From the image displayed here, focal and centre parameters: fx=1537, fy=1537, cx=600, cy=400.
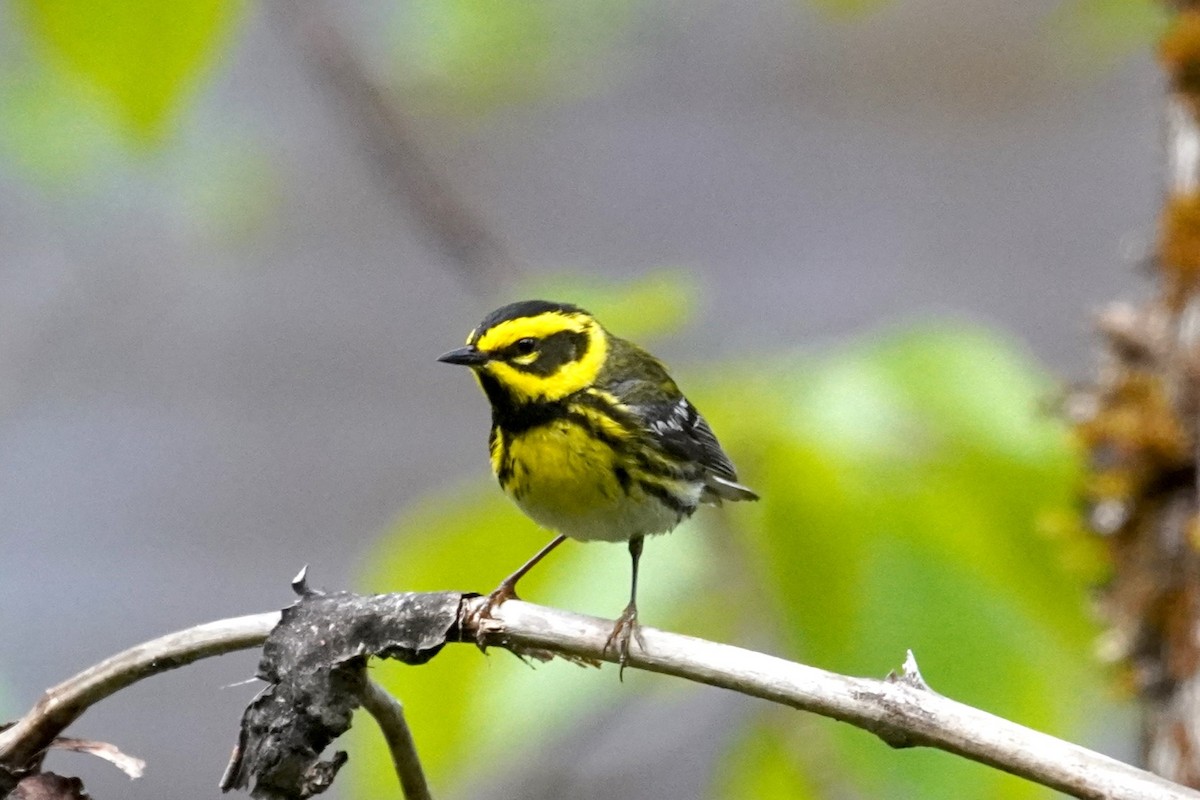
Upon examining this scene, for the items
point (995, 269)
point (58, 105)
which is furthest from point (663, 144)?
point (58, 105)

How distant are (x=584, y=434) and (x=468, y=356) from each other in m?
0.28

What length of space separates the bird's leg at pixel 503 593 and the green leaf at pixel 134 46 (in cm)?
66

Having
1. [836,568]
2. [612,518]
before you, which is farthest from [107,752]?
[612,518]

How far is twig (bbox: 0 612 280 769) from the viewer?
4.79 feet

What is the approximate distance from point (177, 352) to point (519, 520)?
16.0ft

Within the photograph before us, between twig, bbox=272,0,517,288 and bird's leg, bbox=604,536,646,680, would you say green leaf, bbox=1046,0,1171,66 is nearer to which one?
twig, bbox=272,0,517,288

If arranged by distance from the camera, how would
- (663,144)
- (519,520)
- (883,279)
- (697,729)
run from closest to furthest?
(519,520) → (697,729) → (883,279) → (663,144)

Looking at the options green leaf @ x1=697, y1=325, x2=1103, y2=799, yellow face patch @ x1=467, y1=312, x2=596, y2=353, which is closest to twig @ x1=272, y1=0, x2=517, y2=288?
yellow face patch @ x1=467, y1=312, x2=596, y2=353

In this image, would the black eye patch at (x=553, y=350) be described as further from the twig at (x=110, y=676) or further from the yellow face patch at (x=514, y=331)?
the twig at (x=110, y=676)

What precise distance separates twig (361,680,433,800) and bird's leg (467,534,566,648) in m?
0.12

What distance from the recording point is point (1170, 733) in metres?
2.58

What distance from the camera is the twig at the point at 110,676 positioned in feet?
4.79

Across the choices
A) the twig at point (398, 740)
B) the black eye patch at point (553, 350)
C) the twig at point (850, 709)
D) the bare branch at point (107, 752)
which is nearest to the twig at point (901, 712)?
the twig at point (850, 709)

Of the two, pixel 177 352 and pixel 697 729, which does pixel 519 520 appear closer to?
pixel 697 729
